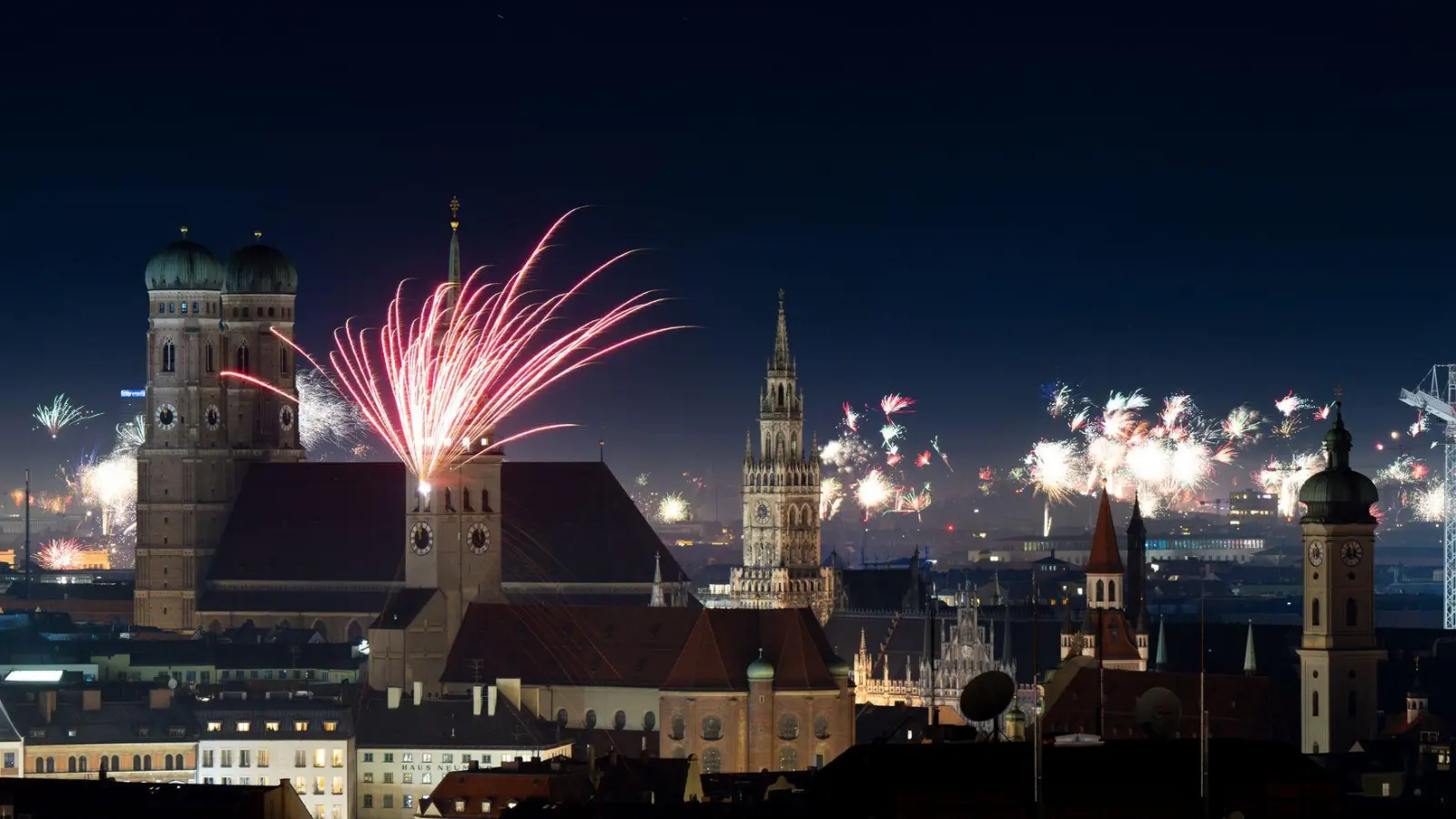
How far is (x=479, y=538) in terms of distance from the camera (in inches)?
5728

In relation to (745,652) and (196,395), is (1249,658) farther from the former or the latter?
(196,395)

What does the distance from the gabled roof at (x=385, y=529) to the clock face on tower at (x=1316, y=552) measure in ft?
159

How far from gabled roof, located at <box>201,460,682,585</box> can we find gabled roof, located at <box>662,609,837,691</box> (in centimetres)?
3189

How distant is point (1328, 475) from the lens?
118 meters

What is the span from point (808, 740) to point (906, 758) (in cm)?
8128

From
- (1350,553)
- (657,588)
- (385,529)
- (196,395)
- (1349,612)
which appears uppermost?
(196,395)

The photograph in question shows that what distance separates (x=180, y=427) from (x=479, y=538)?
35800 mm

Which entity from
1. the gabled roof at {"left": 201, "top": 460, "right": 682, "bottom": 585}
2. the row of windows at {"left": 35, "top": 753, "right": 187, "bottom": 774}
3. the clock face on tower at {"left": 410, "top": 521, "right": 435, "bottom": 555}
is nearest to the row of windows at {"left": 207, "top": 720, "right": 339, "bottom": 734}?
the row of windows at {"left": 35, "top": 753, "right": 187, "bottom": 774}

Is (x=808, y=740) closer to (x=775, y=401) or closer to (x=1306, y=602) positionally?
(x=1306, y=602)

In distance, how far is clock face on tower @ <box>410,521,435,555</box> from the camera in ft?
474

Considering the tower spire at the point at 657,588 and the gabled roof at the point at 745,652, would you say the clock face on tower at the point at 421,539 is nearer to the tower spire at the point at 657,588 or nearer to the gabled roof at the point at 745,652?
the gabled roof at the point at 745,652

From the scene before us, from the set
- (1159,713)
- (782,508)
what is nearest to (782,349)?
(782,508)

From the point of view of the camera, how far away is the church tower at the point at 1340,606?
118 m

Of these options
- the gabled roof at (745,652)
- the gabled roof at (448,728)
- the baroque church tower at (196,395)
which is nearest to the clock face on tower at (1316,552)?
the gabled roof at (745,652)
